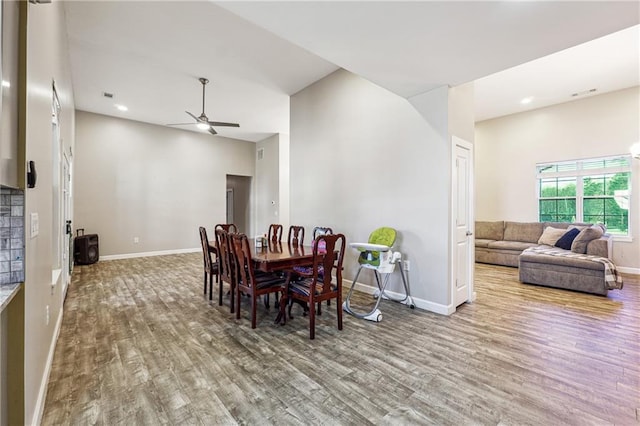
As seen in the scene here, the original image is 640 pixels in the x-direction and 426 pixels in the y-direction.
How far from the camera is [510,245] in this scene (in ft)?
18.6

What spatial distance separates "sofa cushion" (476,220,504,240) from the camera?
20.9 ft

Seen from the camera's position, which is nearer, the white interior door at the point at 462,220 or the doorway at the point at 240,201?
the white interior door at the point at 462,220

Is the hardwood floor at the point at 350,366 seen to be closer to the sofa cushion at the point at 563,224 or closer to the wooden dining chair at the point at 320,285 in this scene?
the wooden dining chair at the point at 320,285

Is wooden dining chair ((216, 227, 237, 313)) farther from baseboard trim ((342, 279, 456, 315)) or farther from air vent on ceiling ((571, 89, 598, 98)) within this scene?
air vent on ceiling ((571, 89, 598, 98))

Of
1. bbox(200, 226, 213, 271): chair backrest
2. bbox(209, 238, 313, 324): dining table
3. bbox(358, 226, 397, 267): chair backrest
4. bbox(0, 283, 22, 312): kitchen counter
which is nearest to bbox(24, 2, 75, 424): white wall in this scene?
bbox(0, 283, 22, 312): kitchen counter

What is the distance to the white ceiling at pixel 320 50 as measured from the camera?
2.03 m

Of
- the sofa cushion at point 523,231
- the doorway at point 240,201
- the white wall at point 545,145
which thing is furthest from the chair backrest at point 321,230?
the doorway at point 240,201

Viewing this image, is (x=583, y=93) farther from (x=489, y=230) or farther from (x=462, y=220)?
(x=462, y=220)

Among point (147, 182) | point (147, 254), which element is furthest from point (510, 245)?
point (147, 182)

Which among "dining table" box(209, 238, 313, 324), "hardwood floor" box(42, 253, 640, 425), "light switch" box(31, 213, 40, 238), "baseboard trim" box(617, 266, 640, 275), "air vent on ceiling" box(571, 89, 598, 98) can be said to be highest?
"air vent on ceiling" box(571, 89, 598, 98)

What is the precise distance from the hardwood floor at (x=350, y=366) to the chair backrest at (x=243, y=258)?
0.47m

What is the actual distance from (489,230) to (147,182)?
8.39 metres

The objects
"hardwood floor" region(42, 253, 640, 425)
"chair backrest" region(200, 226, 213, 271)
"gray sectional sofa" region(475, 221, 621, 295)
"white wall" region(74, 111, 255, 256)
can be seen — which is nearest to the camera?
"hardwood floor" region(42, 253, 640, 425)

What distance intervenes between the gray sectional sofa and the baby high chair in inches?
97.8
